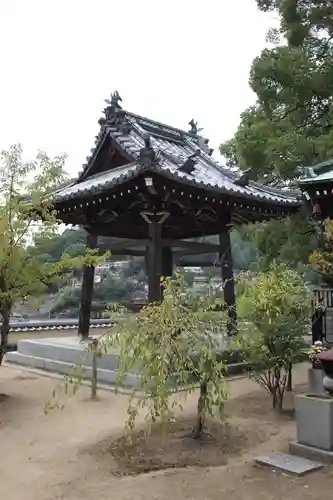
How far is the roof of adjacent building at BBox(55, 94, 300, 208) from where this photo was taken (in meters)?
10.5

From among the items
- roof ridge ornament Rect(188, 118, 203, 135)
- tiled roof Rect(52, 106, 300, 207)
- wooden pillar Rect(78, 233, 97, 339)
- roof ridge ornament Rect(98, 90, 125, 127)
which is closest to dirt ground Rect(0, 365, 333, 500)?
wooden pillar Rect(78, 233, 97, 339)

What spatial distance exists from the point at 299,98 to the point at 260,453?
37.8 ft

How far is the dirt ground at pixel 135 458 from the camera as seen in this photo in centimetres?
475

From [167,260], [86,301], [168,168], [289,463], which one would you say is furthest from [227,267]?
[289,463]

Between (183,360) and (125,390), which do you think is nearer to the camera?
(183,360)

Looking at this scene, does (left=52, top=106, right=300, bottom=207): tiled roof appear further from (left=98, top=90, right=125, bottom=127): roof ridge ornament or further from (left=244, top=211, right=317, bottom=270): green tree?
(left=244, top=211, right=317, bottom=270): green tree

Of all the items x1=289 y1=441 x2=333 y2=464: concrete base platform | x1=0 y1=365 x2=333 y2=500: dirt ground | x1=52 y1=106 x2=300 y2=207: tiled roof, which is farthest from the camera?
Result: x1=52 y1=106 x2=300 y2=207: tiled roof

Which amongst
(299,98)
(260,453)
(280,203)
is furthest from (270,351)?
(299,98)

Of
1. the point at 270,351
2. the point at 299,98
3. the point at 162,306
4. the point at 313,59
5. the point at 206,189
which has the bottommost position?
the point at 270,351

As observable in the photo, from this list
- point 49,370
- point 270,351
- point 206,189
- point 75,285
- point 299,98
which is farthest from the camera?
point 75,285

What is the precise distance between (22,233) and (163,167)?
2988mm

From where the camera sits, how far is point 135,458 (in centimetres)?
570

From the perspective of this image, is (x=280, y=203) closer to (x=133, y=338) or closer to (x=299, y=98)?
(x=299, y=98)

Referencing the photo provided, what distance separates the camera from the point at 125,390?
9539mm
